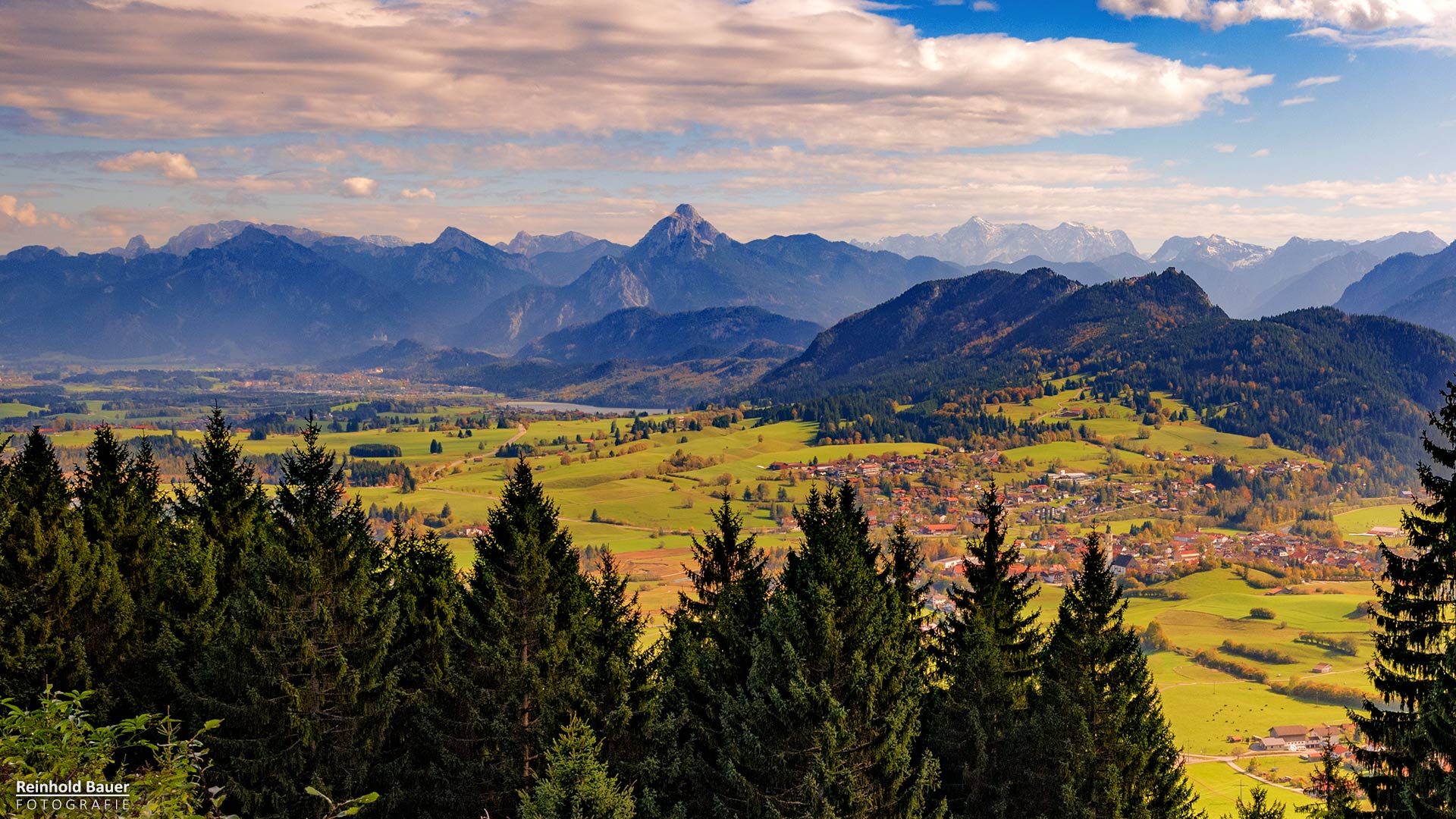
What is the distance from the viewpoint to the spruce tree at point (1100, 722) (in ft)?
74.2

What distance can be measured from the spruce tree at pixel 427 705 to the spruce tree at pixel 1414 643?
20.0 meters

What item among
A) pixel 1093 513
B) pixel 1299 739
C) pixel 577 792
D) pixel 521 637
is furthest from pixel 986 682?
pixel 1093 513

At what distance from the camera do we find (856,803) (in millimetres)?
19031

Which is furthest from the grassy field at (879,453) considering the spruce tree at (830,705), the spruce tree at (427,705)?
the spruce tree at (427,705)

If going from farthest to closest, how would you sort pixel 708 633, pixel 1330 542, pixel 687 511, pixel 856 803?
pixel 687 511 → pixel 1330 542 → pixel 708 633 → pixel 856 803

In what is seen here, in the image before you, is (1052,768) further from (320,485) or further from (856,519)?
(320,485)

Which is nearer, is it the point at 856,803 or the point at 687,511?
the point at 856,803

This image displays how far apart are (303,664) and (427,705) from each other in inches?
141

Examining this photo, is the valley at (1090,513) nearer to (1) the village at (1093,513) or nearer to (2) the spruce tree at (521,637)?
(1) the village at (1093,513)

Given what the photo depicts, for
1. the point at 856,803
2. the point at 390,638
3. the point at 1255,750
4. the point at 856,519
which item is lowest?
the point at 1255,750

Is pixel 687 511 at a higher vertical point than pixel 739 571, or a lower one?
lower

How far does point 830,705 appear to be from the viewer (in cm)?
1906

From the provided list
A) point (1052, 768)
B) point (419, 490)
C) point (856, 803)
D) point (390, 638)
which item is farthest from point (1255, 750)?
point (419, 490)

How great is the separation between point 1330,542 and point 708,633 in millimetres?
125087
